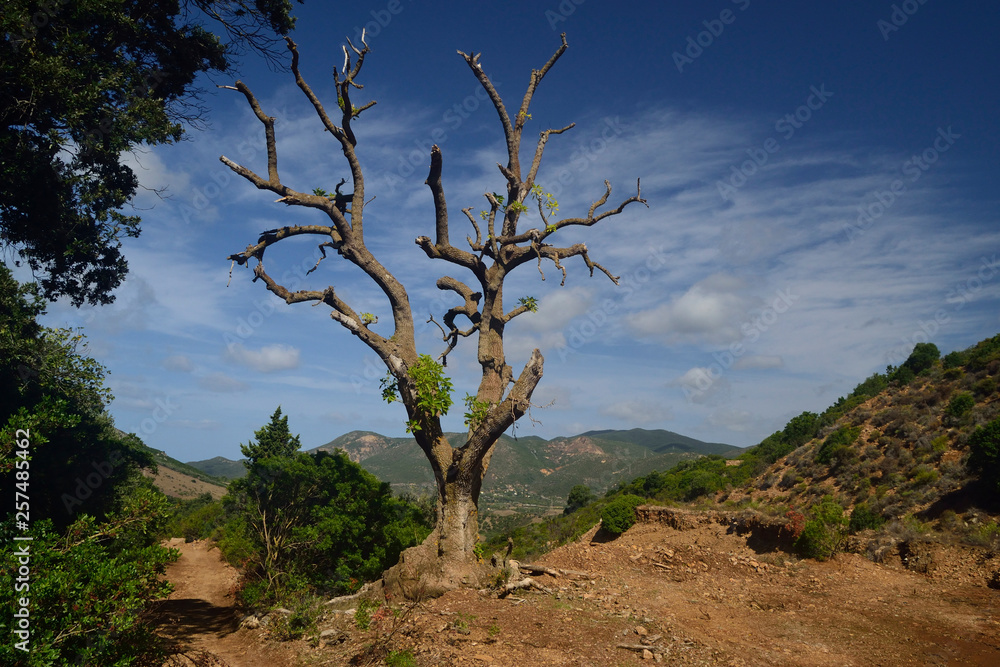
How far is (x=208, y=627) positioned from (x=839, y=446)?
23.2 m

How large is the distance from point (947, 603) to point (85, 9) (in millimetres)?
18143

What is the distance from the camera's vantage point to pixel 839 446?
21172 millimetres

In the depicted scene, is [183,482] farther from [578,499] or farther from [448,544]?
[448,544]

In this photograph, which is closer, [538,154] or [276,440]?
[538,154]

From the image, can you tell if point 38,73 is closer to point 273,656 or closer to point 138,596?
point 138,596

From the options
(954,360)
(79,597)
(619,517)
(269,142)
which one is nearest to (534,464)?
(954,360)

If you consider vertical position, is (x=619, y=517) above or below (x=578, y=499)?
above

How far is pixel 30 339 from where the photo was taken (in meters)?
9.37

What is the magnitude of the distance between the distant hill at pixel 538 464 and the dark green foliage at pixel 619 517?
2409 inches

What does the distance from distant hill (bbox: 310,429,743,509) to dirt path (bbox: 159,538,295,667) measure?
5910 centimetres

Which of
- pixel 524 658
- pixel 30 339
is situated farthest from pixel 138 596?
pixel 30 339

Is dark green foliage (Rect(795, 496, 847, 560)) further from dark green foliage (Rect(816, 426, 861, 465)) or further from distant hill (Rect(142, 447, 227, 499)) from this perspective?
distant hill (Rect(142, 447, 227, 499))

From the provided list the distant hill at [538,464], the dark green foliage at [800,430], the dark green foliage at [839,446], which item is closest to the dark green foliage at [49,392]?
the dark green foliage at [839,446]

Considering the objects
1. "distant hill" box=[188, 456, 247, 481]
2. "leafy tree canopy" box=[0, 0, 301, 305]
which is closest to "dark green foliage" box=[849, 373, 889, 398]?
"leafy tree canopy" box=[0, 0, 301, 305]
